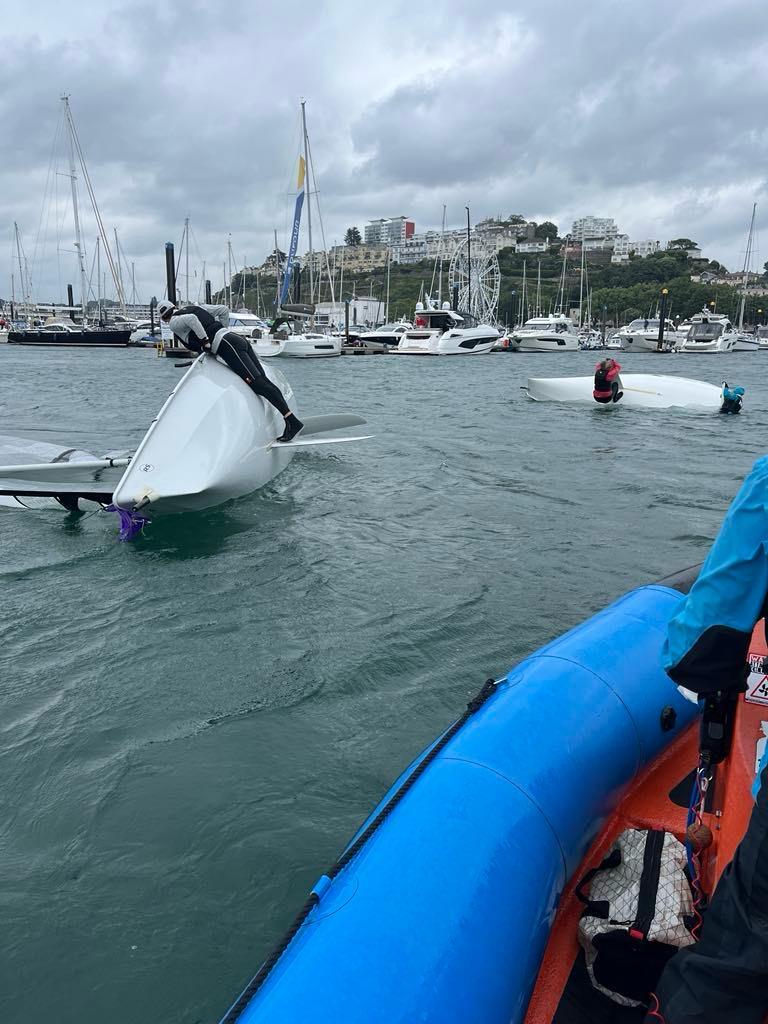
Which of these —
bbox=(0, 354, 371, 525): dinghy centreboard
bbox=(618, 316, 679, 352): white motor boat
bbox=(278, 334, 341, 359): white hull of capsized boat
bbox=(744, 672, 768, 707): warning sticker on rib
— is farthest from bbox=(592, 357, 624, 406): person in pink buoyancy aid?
bbox=(618, 316, 679, 352): white motor boat

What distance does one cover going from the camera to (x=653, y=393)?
61.0 ft

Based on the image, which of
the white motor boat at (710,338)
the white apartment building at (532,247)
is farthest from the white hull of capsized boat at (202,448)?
the white apartment building at (532,247)

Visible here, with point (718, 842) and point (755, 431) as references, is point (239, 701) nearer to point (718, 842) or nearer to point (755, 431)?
point (718, 842)

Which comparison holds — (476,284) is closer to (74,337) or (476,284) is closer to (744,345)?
(744,345)

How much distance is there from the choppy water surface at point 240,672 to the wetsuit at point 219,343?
1395mm

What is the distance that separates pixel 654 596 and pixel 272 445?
560cm

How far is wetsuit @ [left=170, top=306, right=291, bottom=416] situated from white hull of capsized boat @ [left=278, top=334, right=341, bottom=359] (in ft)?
116

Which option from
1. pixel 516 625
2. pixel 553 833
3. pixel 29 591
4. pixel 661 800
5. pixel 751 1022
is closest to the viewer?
pixel 751 1022

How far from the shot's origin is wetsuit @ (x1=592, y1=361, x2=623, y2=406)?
1777 cm

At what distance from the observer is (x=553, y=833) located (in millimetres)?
2529

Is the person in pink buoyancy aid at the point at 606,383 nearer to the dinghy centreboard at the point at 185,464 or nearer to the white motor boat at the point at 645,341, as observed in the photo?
the dinghy centreboard at the point at 185,464

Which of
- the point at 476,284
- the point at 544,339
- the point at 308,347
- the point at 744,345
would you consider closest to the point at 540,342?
the point at 544,339

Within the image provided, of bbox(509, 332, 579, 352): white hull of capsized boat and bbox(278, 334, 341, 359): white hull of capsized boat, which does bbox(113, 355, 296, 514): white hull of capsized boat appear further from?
→ bbox(509, 332, 579, 352): white hull of capsized boat

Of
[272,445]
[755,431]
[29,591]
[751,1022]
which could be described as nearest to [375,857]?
[751,1022]
